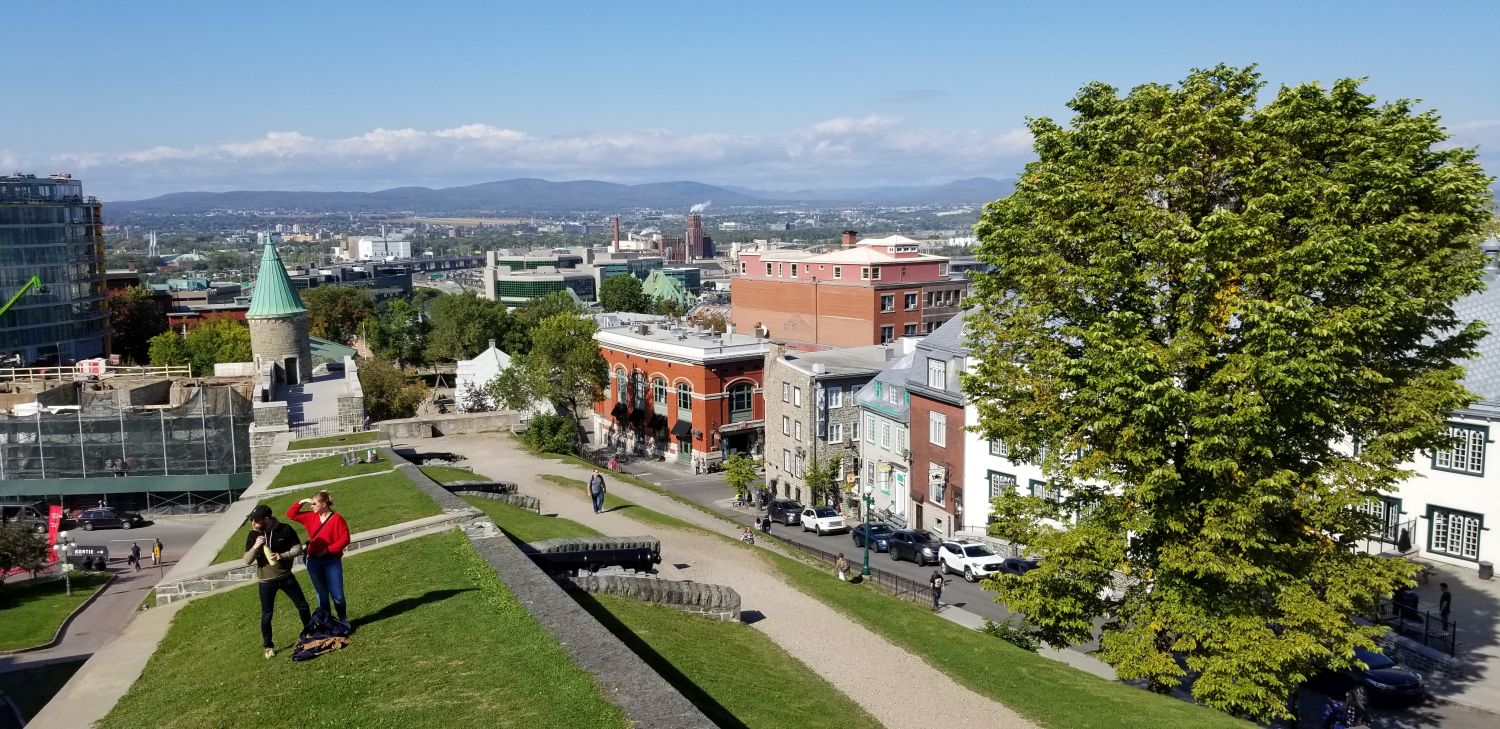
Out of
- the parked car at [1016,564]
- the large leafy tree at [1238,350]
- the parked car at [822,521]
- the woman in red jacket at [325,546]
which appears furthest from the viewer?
the parked car at [822,521]

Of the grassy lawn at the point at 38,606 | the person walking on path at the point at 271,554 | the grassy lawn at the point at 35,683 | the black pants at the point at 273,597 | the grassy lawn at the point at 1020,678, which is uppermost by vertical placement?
the person walking on path at the point at 271,554

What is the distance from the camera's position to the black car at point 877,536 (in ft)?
142

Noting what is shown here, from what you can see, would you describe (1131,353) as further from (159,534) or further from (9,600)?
(159,534)

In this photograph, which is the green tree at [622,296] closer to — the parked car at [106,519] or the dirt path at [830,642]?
the parked car at [106,519]

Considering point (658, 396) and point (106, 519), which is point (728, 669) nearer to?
point (106, 519)

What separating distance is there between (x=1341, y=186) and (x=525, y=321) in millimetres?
100895

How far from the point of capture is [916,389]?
1778 inches

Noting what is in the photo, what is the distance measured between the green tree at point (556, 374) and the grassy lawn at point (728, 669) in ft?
148

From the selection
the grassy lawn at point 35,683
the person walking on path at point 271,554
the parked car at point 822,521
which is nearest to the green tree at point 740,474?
the parked car at point 822,521

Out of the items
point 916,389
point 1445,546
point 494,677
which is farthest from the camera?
point 916,389

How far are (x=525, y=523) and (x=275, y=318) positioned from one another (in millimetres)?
36076

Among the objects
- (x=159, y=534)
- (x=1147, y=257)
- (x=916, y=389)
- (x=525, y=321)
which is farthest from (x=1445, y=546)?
(x=525, y=321)

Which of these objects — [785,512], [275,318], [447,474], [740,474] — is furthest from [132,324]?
[785,512]

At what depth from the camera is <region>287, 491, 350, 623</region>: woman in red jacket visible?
46.5 feet
